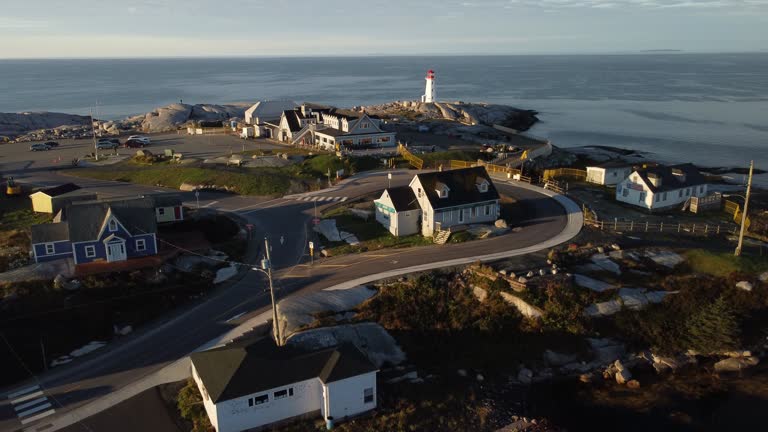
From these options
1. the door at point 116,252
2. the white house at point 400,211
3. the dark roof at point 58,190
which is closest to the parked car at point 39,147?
the dark roof at point 58,190

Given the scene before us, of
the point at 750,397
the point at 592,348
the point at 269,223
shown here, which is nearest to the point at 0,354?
the point at 269,223

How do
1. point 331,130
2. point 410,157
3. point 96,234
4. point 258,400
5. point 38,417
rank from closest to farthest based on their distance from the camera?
point 258,400, point 38,417, point 96,234, point 410,157, point 331,130

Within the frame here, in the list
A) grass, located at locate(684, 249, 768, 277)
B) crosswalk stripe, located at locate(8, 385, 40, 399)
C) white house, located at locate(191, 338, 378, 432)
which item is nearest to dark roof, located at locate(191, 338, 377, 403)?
white house, located at locate(191, 338, 378, 432)

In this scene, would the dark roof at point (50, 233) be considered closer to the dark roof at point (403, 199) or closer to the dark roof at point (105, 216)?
the dark roof at point (105, 216)

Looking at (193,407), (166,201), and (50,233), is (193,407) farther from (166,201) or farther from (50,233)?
(166,201)

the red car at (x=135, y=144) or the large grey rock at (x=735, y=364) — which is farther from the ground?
the red car at (x=135, y=144)

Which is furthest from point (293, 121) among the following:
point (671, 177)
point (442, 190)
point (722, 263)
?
point (722, 263)

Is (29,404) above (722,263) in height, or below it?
below
